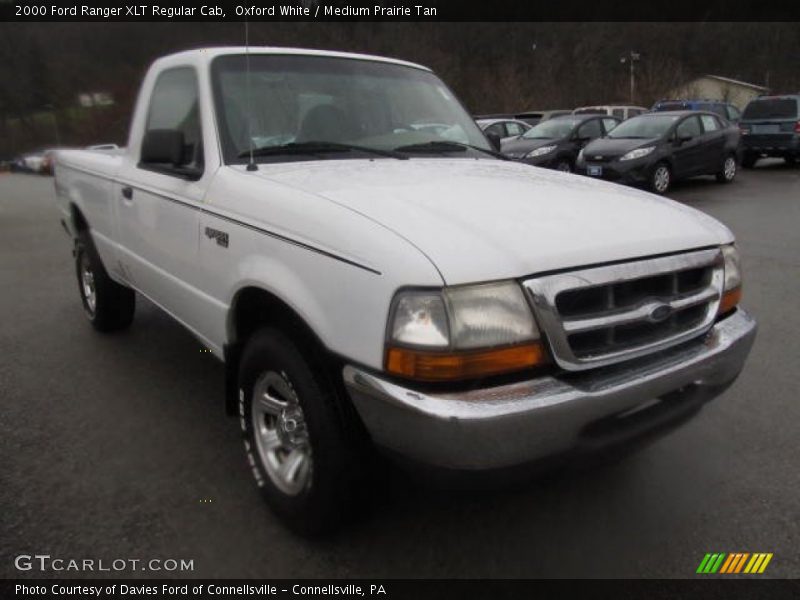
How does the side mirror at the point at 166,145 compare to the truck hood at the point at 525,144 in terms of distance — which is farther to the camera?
the truck hood at the point at 525,144

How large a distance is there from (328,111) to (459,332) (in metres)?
1.76

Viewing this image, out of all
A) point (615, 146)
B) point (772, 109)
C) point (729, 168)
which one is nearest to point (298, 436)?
point (615, 146)

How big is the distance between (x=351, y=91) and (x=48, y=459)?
2354mm

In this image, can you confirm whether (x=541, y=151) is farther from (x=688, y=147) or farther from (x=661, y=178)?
(x=688, y=147)

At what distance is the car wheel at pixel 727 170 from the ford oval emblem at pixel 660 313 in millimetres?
13540

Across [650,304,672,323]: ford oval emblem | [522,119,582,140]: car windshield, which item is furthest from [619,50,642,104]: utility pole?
[650,304,672,323]: ford oval emblem

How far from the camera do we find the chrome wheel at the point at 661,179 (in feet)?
39.8

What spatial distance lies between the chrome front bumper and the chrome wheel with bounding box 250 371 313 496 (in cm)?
47

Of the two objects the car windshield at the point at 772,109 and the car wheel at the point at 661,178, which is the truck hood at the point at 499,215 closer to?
the car wheel at the point at 661,178

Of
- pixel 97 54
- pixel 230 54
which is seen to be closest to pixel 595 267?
pixel 230 54

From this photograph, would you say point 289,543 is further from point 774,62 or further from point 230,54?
point 774,62

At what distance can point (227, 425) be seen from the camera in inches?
136

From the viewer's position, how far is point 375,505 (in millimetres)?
2389

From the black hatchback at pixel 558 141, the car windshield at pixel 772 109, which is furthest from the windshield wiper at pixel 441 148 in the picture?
the car windshield at pixel 772 109
